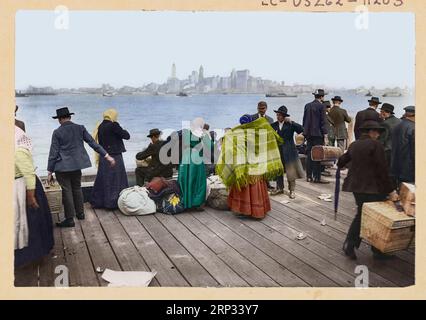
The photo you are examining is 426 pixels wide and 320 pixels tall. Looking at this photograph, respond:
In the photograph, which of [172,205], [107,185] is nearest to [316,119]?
[172,205]

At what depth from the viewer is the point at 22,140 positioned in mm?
4527

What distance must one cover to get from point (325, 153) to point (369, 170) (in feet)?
9.94

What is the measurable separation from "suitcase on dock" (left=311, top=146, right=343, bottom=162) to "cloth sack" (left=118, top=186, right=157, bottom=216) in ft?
10.1

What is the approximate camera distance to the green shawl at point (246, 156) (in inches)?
255

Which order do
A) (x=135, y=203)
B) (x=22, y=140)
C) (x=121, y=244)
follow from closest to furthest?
(x=22, y=140) → (x=121, y=244) → (x=135, y=203)

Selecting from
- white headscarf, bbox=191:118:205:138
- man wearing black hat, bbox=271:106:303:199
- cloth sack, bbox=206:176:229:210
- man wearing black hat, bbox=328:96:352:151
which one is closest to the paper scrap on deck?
cloth sack, bbox=206:176:229:210

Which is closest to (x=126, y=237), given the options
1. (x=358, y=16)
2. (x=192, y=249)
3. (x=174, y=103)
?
(x=192, y=249)

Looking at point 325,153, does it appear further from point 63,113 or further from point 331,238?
point 63,113

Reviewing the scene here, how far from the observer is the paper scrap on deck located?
4.48 m

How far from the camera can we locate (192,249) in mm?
A: 5328

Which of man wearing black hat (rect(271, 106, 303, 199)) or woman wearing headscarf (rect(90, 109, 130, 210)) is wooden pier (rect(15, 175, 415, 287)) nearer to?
woman wearing headscarf (rect(90, 109, 130, 210))

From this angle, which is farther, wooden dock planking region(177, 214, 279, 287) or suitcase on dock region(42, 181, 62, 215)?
suitcase on dock region(42, 181, 62, 215)
